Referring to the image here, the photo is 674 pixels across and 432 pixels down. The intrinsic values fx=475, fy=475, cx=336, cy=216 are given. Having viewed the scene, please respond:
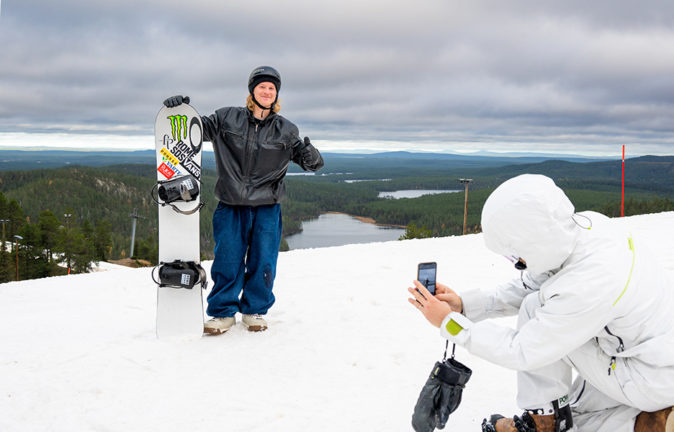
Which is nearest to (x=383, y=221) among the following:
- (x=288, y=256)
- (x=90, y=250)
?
(x=90, y=250)

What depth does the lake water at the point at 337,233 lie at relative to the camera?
104688 mm

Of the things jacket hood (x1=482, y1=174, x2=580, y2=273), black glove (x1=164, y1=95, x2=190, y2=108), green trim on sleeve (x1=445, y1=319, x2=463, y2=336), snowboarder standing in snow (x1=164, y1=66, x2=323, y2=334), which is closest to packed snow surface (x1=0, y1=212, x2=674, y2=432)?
green trim on sleeve (x1=445, y1=319, x2=463, y2=336)

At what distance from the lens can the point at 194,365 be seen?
3291mm

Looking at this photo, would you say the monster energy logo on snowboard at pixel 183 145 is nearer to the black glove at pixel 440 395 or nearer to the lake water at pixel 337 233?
the black glove at pixel 440 395

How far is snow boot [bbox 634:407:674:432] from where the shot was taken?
1.67 meters

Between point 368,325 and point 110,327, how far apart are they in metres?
2.23

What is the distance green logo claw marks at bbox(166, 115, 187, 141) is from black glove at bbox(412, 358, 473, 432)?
2810 millimetres

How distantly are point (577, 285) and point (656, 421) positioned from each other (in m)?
0.61

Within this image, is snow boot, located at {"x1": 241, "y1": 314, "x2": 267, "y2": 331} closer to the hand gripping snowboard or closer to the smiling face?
the hand gripping snowboard

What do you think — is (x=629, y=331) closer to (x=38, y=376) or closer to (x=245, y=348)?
(x=245, y=348)

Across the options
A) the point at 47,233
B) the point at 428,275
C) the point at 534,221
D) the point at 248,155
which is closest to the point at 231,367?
the point at 248,155

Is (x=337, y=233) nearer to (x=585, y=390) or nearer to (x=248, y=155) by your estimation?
(x=248, y=155)

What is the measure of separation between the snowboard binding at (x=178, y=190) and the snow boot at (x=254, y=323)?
990mm

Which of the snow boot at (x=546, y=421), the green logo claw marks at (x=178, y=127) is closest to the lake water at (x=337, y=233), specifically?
Answer: the green logo claw marks at (x=178, y=127)
